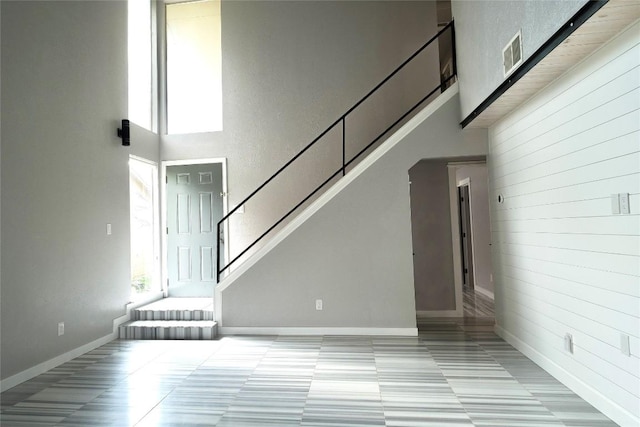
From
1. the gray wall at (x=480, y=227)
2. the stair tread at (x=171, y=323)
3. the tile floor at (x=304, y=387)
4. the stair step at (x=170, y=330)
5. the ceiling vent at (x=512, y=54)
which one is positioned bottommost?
the tile floor at (x=304, y=387)

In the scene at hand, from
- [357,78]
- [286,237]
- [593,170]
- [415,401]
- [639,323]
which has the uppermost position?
[357,78]

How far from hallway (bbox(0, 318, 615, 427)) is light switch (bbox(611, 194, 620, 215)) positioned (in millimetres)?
1428

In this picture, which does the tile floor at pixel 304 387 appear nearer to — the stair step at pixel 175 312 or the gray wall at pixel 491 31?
the stair step at pixel 175 312

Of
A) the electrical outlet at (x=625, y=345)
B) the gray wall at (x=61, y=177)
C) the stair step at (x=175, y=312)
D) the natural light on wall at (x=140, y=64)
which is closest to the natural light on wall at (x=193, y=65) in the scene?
the natural light on wall at (x=140, y=64)

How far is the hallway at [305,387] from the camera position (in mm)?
2863

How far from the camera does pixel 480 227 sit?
780 cm

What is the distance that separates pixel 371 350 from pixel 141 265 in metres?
3.77

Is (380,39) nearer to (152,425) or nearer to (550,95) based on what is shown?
(550,95)

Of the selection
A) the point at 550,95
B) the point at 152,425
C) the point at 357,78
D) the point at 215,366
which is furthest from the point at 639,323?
the point at 357,78

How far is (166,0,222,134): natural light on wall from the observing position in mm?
6672

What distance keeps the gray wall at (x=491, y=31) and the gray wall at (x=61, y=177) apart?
4.56 meters

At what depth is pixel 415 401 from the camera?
10.1ft

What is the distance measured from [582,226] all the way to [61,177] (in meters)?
5.07

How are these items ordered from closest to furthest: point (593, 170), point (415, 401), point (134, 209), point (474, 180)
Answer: point (593, 170)
point (415, 401)
point (134, 209)
point (474, 180)
